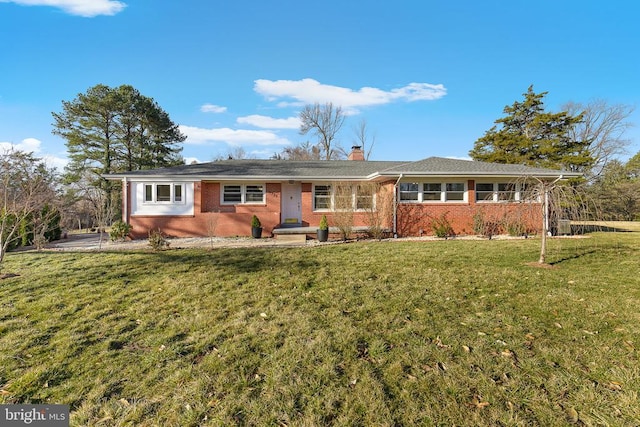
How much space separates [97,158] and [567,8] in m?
31.5

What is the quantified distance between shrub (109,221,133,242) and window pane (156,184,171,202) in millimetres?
1753

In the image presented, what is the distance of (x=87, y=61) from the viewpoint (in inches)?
435

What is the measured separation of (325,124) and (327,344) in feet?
113

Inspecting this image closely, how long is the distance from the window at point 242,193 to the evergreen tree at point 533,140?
2265 cm

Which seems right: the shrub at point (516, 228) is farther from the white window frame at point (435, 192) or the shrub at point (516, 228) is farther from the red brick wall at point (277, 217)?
the white window frame at point (435, 192)

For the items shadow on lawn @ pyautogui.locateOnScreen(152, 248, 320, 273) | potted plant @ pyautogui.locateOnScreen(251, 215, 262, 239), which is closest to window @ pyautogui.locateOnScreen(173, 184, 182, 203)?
potted plant @ pyautogui.locateOnScreen(251, 215, 262, 239)

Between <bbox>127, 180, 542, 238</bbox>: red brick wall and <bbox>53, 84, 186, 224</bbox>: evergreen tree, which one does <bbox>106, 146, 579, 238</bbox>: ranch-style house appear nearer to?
<bbox>127, 180, 542, 238</bbox>: red brick wall

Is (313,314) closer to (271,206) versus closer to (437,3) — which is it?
(271,206)

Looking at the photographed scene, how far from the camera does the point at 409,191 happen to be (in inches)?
525

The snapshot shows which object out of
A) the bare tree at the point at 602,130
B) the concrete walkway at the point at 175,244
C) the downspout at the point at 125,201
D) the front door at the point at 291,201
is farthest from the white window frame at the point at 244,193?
the bare tree at the point at 602,130

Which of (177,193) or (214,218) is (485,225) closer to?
(214,218)

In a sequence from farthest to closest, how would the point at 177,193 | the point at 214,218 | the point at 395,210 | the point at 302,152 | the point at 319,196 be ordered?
the point at 302,152 < the point at 319,196 < the point at 177,193 < the point at 214,218 < the point at 395,210

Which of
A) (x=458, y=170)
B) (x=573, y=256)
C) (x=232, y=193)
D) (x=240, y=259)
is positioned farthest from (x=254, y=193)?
(x=573, y=256)

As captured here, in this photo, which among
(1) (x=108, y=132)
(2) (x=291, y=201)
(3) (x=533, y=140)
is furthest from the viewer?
(1) (x=108, y=132)
